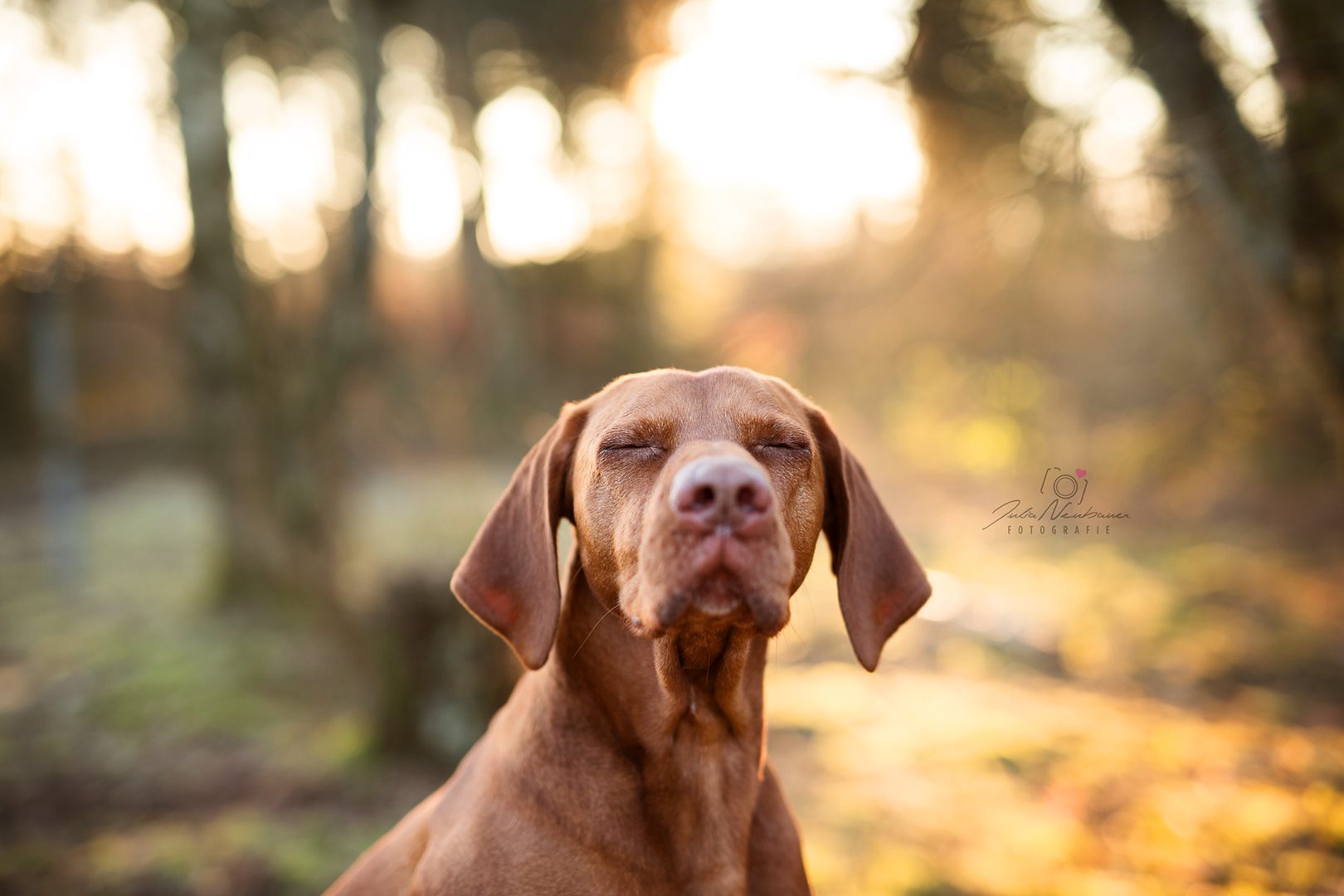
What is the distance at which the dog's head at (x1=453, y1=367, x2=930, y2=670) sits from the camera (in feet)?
6.33

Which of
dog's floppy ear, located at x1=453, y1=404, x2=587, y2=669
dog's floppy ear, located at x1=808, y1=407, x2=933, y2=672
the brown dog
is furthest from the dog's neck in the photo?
dog's floppy ear, located at x1=808, y1=407, x2=933, y2=672

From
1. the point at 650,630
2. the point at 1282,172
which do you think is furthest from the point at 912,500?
the point at 650,630

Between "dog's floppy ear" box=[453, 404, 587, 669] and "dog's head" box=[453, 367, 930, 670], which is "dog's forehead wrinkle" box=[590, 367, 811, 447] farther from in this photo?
"dog's floppy ear" box=[453, 404, 587, 669]

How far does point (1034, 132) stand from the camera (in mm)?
5016

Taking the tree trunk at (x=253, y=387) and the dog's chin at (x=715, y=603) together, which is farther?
the tree trunk at (x=253, y=387)

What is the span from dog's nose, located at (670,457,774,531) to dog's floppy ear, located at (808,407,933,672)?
0.67 meters

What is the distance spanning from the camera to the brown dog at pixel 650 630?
1.97m

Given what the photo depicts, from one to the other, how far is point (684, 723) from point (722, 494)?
2.71 feet

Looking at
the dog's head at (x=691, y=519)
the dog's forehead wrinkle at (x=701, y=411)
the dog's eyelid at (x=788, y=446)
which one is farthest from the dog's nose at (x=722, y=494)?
the dog's eyelid at (x=788, y=446)

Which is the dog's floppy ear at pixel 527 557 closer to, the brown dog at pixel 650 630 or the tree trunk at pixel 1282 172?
the brown dog at pixel 650 630

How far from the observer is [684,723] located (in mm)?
2309

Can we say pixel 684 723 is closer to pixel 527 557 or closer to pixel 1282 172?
pixel 527 557

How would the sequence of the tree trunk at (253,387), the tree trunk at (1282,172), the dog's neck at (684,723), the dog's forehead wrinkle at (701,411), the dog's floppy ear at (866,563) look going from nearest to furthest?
the dog's neck at (684,723), the dog's forehead wrinkle at (701,411), the dog's floppy ear at (866,563), the tree trunk at (1282,172), the tree trunk at (253,387)

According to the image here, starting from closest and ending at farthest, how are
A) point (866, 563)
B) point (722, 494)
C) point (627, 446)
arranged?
point (722, 494)
point (627, 446)
point (866, 563)
